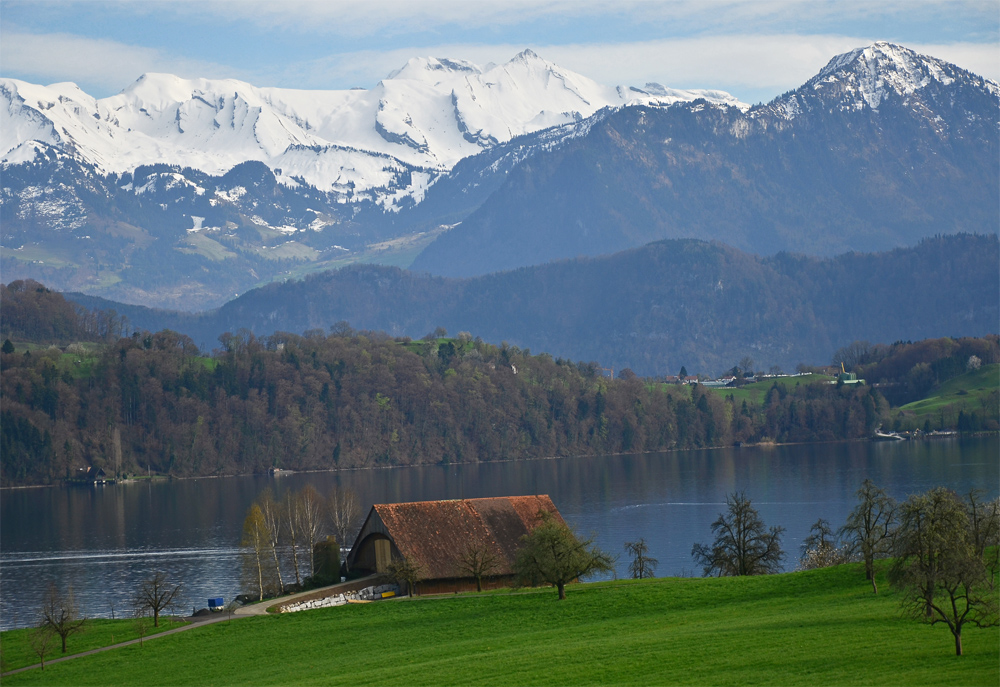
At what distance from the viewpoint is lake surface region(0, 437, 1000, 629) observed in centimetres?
9406

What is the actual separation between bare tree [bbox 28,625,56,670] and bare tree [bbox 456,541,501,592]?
837 inches

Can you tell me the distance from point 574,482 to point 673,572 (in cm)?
8571

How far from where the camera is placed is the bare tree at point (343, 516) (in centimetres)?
9738

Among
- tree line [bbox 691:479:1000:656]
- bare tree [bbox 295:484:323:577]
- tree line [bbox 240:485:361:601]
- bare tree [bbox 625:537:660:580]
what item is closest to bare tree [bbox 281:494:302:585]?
tree line [bbox 240:485:361:601]

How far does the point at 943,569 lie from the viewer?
36625mm

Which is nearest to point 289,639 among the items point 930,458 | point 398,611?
point 398,611

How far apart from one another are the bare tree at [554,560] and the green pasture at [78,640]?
17975 mm

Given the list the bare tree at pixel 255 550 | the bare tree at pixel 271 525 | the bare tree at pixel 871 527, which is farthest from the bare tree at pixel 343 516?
the bare tree at pixel 871 527

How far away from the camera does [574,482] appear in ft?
566

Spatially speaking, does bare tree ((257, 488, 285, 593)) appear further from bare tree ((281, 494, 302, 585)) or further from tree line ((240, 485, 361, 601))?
bare tree ((281, 494, 302, 585))

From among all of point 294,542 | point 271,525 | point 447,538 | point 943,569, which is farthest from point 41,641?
point 943,569

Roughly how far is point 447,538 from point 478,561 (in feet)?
10.2

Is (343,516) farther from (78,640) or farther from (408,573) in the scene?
(78,640)

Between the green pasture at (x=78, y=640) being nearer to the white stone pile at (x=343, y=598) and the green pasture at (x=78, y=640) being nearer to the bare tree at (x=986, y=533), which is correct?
the white stone pile at (x=343, y=598)
